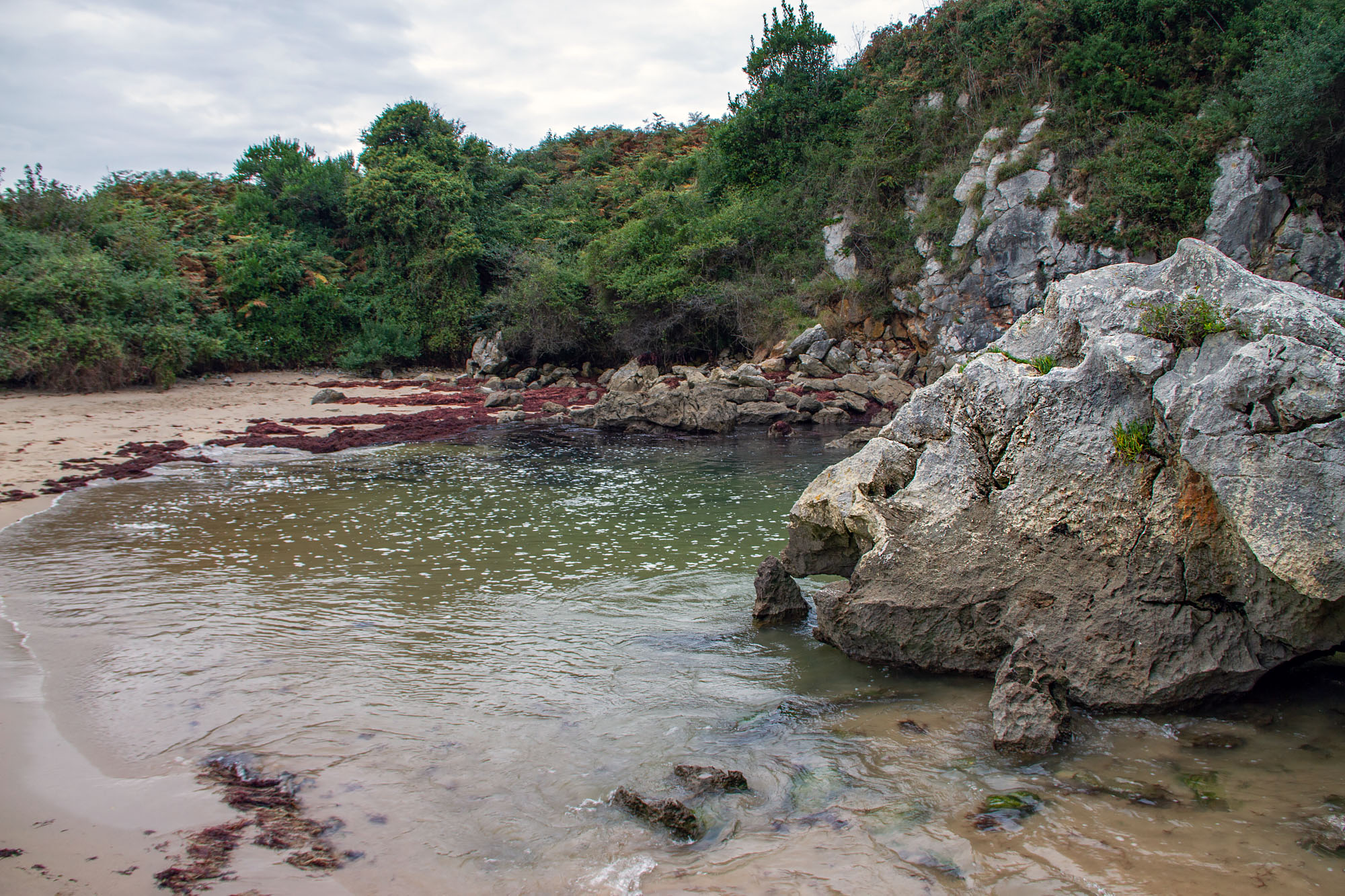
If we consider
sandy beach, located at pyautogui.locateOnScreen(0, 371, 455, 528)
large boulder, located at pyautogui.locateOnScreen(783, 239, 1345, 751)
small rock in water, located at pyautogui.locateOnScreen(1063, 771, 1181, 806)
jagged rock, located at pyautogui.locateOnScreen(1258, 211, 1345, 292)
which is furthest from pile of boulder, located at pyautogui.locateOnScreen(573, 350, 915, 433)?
small rock in water, located at pyautogui.locateOnScreen(1063, 771, 1181, 806)

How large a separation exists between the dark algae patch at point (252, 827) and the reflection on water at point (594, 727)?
14 centimetres

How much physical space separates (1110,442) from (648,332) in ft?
91.1

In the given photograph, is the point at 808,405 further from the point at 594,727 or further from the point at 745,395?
the point at 594,727

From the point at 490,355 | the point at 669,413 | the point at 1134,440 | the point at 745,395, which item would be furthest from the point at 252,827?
the point at 490,355

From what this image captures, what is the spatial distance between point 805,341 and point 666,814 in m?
25.0

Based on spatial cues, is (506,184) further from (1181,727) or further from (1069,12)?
(1181,727)

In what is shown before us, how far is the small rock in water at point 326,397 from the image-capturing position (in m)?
24.8

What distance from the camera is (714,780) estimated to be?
4711 millimetres

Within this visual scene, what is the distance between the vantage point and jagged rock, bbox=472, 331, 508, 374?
34500 mm

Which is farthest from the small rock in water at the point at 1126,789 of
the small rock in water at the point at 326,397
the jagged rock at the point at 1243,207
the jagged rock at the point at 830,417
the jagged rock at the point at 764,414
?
the small rock in water at the point at 326,397

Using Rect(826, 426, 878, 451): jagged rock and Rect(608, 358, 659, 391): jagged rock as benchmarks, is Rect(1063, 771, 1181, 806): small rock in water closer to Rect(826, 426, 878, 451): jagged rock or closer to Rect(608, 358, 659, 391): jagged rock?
Rect(826, 426, 878, 451): jagged rock

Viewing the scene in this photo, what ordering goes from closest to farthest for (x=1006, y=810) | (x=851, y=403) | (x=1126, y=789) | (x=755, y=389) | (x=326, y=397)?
(x=1006, y=810), (x=1126, y=789), (x=851, y=403), (x=755, y=389), (x=326, y=397)

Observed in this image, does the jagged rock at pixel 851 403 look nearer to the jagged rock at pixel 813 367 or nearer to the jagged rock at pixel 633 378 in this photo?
the jagged rock at pixel 813 367

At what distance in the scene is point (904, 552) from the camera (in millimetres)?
6398
